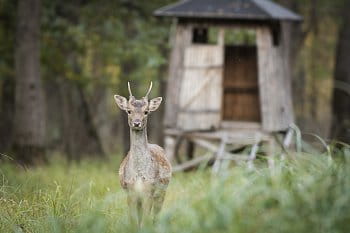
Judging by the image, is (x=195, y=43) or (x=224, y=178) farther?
(x=195, y=43)

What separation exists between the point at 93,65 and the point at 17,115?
14146mm

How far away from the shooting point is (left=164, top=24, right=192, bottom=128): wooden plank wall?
16.8 m

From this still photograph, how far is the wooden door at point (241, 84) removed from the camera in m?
18.9

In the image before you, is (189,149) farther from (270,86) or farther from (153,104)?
(153,104)

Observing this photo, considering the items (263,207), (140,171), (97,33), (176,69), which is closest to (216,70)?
(176,69)

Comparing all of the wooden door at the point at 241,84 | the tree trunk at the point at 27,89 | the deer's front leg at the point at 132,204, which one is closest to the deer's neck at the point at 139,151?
the deer's front leg at the point at 132,204

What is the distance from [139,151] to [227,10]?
27.0 feet

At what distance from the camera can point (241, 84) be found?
749 inches

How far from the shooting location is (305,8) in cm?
2831

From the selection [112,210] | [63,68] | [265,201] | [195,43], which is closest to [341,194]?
[265,201]

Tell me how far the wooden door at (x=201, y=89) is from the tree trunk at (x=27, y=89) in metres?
2.97

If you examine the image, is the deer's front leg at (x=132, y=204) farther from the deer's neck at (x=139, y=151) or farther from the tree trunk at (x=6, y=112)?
the tree trunk at (x=6, y=112)

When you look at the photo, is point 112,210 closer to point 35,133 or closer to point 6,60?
point 35,133

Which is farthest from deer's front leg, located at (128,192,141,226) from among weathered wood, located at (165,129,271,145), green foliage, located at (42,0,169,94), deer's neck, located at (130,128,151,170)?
green foliage, located at (42,0,169,94)
